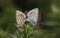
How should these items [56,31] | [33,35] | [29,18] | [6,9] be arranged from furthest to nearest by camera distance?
[6,9] < [56,31] < [33,35] < [29,18]

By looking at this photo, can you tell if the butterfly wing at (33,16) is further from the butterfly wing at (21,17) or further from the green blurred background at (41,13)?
the green blurred background at (41,13)

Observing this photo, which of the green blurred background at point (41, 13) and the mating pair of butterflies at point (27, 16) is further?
the green blurred background at point (41, 13)

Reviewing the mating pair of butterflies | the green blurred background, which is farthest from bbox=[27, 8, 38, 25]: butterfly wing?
the green blurred background

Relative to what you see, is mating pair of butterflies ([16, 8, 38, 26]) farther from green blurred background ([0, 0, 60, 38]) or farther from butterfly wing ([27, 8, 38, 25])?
green blurred background ([0, 0, 60, 38])

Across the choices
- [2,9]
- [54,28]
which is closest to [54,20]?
[54,28]

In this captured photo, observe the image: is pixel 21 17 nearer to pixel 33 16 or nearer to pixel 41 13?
pixel 33 16

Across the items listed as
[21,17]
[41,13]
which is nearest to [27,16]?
[21,17]

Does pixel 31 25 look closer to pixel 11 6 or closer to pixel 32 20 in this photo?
pixel 32 20

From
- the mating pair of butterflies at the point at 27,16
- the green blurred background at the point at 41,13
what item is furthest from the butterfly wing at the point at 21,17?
the green blurred background at the point at 41,13

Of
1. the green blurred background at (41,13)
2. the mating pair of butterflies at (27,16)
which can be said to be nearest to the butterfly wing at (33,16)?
the mating pair of butterflies at (27,16)
